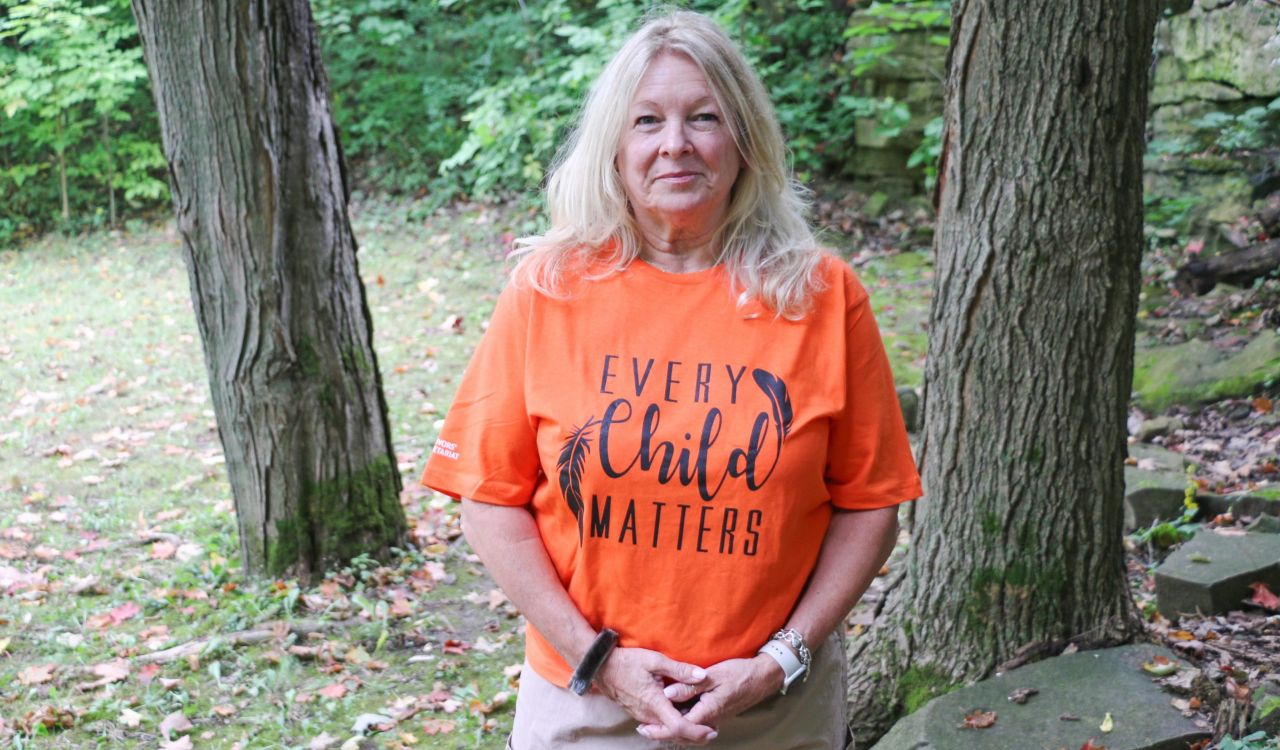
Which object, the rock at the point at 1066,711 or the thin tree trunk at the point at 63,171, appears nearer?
the rock at the point at 1066,711

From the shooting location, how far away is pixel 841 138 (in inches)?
444

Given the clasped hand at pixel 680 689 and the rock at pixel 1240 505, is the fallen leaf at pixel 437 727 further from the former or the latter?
the rock at pixel 1240 505

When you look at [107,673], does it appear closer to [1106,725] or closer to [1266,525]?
[1106,725]

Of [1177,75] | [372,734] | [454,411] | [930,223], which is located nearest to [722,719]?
[454,411]

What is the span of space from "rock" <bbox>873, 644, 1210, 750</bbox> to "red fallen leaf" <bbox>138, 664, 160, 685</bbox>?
2651 mm

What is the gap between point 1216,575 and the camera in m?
3.71

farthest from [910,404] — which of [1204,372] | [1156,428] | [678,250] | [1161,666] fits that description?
[678,250]

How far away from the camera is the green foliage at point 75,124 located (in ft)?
44.0

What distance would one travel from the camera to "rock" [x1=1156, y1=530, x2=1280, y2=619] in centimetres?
370

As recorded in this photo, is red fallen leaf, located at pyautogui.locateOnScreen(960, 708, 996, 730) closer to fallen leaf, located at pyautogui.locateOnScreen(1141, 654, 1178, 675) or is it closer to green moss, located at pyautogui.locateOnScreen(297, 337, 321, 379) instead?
fallen leaf, located at pyautogui.locateOnScreen(1141, 654, 1178, 675)

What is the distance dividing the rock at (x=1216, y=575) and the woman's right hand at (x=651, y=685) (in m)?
2.45

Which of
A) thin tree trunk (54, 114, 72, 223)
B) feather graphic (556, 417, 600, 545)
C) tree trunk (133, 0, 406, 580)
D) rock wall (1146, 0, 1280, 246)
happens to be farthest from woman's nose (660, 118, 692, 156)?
thin tree trunk (54, 114, 72, 223)

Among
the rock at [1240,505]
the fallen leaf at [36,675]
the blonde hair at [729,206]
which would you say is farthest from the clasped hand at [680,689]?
the rock at [1240,505]

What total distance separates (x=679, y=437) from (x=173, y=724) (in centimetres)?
270
